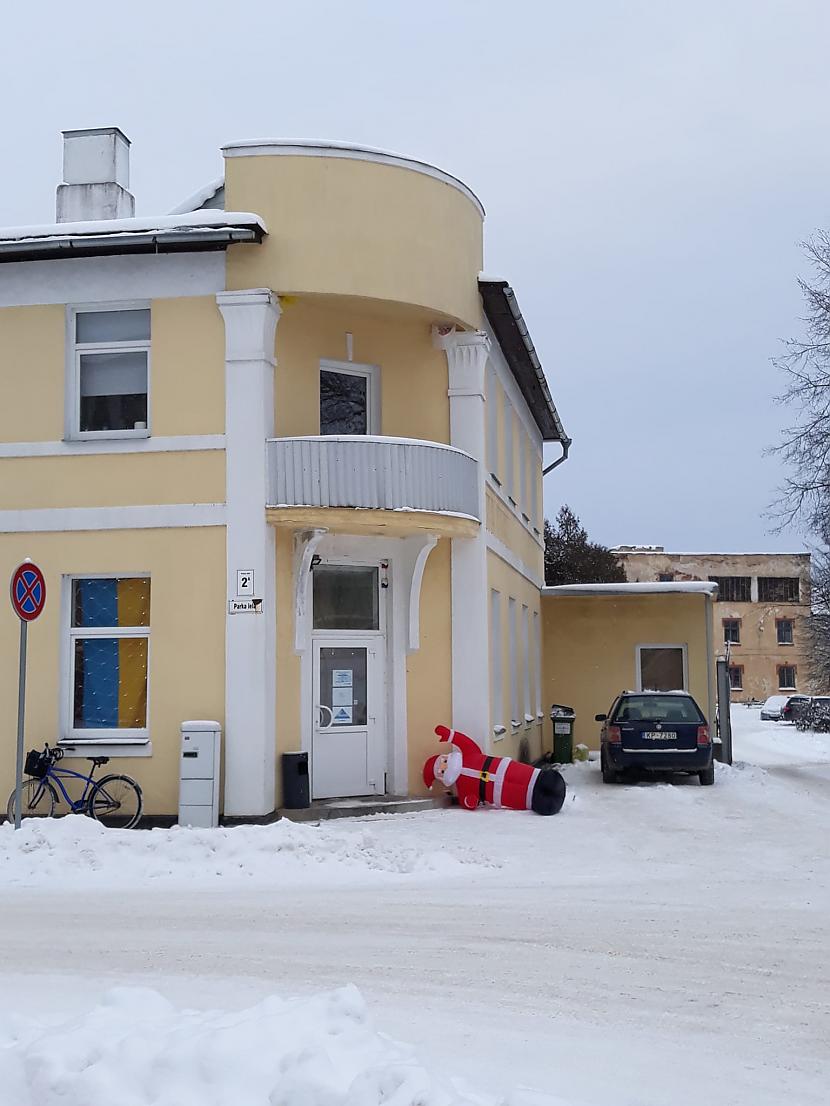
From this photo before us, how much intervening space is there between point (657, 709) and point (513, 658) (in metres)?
2.61

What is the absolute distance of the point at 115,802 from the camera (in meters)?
15.2

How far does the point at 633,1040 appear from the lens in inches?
252

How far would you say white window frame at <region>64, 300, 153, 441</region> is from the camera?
16.0 m

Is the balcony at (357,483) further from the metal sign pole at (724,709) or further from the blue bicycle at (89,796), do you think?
the metal sign pole at (724,709)

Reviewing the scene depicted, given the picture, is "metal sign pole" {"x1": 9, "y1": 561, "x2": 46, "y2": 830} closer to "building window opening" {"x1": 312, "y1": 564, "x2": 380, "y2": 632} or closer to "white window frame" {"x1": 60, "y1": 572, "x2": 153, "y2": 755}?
"white window frame" {"x1": 60, "y1": 572, "x2": 153, "y2": 755}

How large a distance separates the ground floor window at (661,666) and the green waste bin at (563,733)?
402 centimetres

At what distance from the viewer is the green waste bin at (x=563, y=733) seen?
84.7 ft

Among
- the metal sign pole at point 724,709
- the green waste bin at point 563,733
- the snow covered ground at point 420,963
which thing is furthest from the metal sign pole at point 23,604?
the metal sign pole at point 724,709

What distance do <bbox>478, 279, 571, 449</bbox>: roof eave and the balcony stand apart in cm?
275

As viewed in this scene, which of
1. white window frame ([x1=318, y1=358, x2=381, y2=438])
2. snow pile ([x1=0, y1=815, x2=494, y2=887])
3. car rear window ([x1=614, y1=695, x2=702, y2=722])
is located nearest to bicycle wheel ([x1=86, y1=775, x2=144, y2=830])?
snow pile ([x1=0, y1=815, x2=494, y2=887])

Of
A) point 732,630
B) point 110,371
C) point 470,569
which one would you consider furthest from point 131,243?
point 732,630

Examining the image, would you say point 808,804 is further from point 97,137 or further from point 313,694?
point 97,137

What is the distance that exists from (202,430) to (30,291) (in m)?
2.81

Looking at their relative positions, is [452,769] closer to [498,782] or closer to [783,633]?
[498,782]
